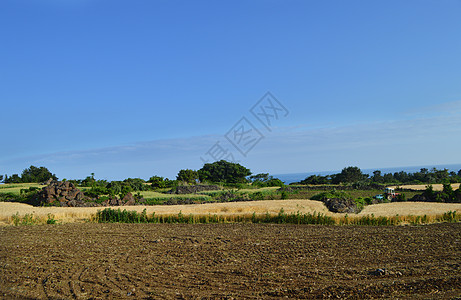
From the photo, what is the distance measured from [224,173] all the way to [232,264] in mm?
55252

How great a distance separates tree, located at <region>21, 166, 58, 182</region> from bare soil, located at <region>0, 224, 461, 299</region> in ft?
137

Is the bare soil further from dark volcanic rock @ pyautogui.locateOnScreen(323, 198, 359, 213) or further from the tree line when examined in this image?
the tree line

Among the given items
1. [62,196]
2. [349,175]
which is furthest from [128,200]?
[349,175]

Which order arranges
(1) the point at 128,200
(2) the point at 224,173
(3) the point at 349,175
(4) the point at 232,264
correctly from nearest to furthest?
(4) the point at 232,264 < (1) the point at 128,200 < (3) the point at 349,175 < (2) the point at 224,173

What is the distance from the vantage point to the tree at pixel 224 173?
214 feet

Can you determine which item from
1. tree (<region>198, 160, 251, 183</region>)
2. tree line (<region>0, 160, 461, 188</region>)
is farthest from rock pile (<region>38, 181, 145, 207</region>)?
tree (<region>198, 160, 251, 183</region>)

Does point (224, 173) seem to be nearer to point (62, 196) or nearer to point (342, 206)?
point (62, 196)

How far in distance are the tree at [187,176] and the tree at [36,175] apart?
18.9 m

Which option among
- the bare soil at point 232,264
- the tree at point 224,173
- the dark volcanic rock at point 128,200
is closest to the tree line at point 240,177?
the tree at point 224,173

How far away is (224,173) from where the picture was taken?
66438 millimetres

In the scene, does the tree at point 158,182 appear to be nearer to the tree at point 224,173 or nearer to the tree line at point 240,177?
the tree line at point 240,177

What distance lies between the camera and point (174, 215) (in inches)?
883

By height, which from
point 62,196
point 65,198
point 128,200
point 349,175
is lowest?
point 128,200

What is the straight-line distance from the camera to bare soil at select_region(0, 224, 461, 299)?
28.5 ft
